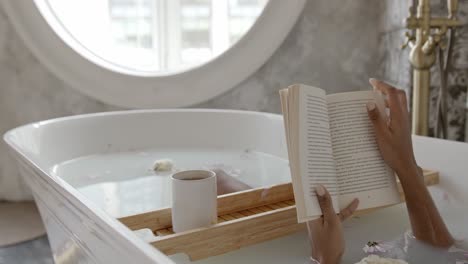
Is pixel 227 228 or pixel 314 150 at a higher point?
pixel 314 150

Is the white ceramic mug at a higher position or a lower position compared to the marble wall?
lower

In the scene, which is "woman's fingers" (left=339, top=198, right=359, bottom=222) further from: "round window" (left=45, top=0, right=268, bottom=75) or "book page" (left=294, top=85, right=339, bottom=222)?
"round window" (left=45, top=0, right=268, bottom=75)

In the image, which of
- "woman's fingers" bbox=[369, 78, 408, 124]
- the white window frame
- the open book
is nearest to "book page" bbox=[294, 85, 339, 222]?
the open book

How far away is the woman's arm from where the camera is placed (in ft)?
2.35

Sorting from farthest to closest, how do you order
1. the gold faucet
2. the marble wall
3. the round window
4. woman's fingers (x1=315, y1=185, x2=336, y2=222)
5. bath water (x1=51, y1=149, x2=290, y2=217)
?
1. the round window
2. the marble wall
3. bath water (x1=51, y1=149, x2=290, y2=217)
4. the gold faucet
5. woman's fingers (x1=315, y1=185, x2=336, y2=222)

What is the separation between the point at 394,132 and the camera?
28.4 inches

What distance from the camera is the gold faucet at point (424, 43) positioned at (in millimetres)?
1172

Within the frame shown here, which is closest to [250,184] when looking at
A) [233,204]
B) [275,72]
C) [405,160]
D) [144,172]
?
[144,172]

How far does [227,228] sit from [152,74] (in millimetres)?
1487

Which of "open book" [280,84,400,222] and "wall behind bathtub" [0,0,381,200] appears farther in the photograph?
"wall behind bathtub" [0,0,381,200]

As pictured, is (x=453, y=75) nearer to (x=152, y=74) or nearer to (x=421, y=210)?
(x=421, y=210)

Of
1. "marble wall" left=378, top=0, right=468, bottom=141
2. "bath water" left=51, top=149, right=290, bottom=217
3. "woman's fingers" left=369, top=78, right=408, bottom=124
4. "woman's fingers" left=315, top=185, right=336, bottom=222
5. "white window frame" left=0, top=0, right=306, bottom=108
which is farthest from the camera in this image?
"white window frame" left=0, top=0, right=306, bottom=108

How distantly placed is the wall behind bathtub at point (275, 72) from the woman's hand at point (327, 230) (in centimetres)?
153

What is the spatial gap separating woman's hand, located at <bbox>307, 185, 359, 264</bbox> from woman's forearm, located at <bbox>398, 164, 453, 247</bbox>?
0.13 meters
